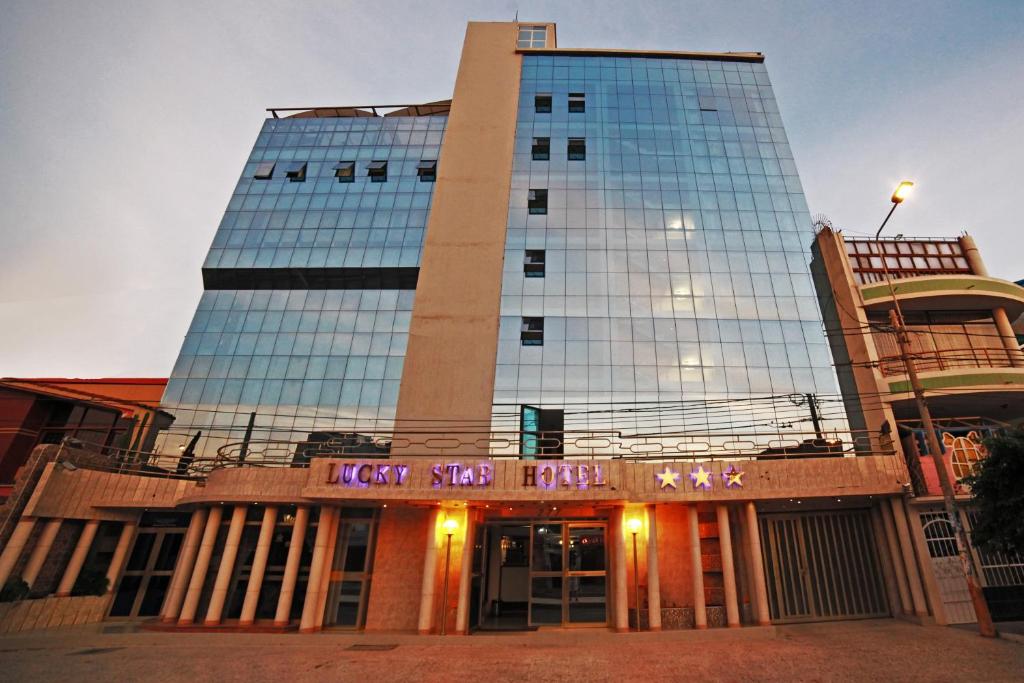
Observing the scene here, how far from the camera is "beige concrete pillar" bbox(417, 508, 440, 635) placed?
59.6ft

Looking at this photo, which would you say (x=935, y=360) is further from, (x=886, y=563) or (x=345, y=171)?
(x=345, y=171)

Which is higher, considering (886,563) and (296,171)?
(296,171)

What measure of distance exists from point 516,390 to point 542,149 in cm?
1871

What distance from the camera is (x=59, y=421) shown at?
3134 centimetres

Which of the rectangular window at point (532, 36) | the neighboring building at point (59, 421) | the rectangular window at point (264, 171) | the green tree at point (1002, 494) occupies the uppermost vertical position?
the rectangular window at point (532, 36)

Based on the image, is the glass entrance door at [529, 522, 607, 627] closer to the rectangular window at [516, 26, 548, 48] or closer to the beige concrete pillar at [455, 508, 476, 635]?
the beige concrete pillar at [455, 508, 476, 635]

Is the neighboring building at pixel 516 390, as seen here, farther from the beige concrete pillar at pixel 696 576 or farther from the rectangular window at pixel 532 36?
the rectangular window at pixel 532 36

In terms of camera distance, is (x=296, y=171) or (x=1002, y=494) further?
(x=296, y=171)

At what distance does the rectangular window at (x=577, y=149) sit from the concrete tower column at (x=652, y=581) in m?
24.8

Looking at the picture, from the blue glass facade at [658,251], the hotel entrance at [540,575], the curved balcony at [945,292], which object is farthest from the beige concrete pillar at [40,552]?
the curved balcony at [945,292]

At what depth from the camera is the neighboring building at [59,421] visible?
95.8 ft

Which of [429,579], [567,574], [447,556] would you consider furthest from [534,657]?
[567,574]

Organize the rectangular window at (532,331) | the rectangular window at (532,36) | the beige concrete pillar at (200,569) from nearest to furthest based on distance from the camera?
1. the beige concrete pillar at (200,569)
2. the rectangular window at (532,331)
3. the rectangular window at (532,36)

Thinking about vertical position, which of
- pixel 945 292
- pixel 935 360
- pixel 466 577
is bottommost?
pixel 466 577
